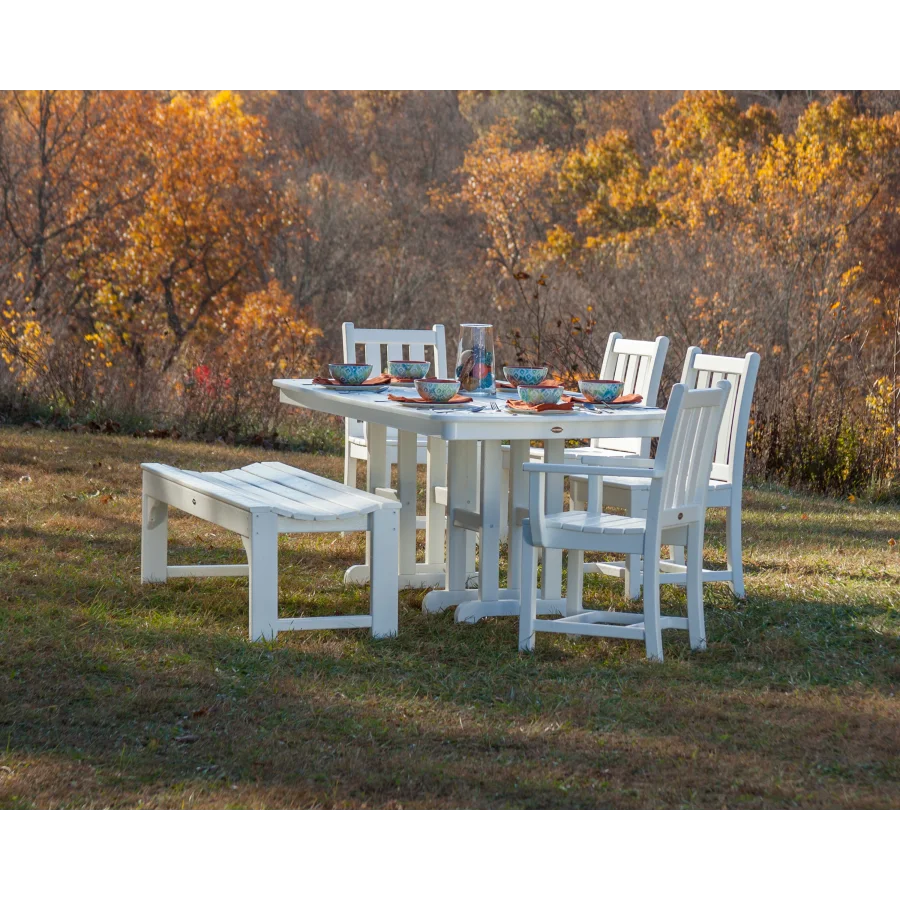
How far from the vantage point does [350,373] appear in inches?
210

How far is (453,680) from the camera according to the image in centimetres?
408

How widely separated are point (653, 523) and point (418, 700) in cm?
100

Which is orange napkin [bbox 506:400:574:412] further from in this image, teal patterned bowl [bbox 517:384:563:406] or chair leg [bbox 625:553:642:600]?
chair leg [bbox 625:553:642:600]

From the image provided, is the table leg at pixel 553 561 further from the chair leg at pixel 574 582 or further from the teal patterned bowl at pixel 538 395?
the teal patterned bowl at pixel 538 395

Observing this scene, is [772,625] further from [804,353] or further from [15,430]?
[804,353]


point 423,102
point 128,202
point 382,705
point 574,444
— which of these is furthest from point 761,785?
point 423,102

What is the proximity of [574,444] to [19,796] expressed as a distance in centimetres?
613

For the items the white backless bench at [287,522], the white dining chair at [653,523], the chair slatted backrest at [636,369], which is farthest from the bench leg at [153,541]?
the chair slatted backrest at [636,369]

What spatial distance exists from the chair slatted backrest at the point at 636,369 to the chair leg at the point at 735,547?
66 centimetres

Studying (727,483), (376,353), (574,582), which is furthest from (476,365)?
(376,353)

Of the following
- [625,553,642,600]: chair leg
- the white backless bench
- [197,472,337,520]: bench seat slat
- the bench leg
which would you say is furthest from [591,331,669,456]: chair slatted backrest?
the bench leg

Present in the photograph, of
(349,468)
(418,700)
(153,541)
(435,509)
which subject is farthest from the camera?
(349,468)

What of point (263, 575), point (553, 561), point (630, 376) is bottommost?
point (553, 561)

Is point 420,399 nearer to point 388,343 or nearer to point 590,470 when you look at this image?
point 590,470
